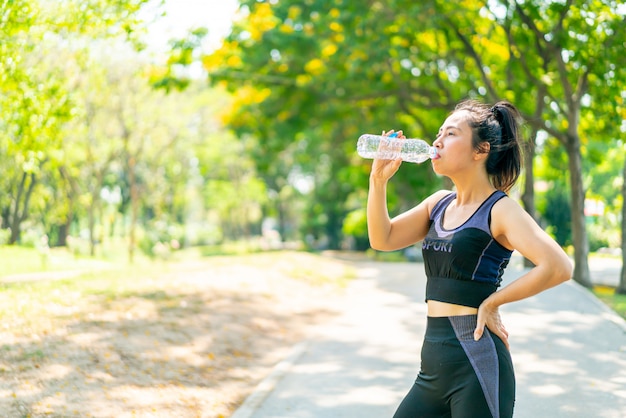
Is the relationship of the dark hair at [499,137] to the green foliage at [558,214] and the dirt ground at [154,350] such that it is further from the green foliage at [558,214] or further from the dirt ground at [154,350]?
the green foliage at [558,214]

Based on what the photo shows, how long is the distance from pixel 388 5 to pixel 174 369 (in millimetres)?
11742

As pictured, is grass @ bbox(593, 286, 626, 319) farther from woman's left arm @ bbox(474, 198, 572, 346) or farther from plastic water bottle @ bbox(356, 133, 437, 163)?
woman's left arm @ bbox(474, 198, 572, 346)

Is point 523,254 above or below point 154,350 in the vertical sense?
above

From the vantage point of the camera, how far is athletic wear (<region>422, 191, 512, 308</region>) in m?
3.07

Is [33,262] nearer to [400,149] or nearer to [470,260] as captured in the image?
[400,149]

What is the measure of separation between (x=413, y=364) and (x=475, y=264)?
5731mm

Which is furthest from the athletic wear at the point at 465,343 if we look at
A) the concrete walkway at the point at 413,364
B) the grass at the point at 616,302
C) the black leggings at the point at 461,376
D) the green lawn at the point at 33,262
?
the green lawn at the point at 33,262

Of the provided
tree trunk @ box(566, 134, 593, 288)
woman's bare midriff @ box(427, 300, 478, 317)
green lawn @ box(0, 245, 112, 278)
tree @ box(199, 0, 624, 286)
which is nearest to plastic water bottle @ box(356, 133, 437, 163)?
woman's bare midriff @ box(427, 300, 478, 317)

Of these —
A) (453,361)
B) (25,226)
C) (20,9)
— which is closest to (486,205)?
(453,361)

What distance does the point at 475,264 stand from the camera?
3070mm

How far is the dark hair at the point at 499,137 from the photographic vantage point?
3.19m

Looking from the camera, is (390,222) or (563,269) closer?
(563,269)

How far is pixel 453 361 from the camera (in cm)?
308

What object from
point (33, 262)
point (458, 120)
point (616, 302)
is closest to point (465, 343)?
point (458, 120)
